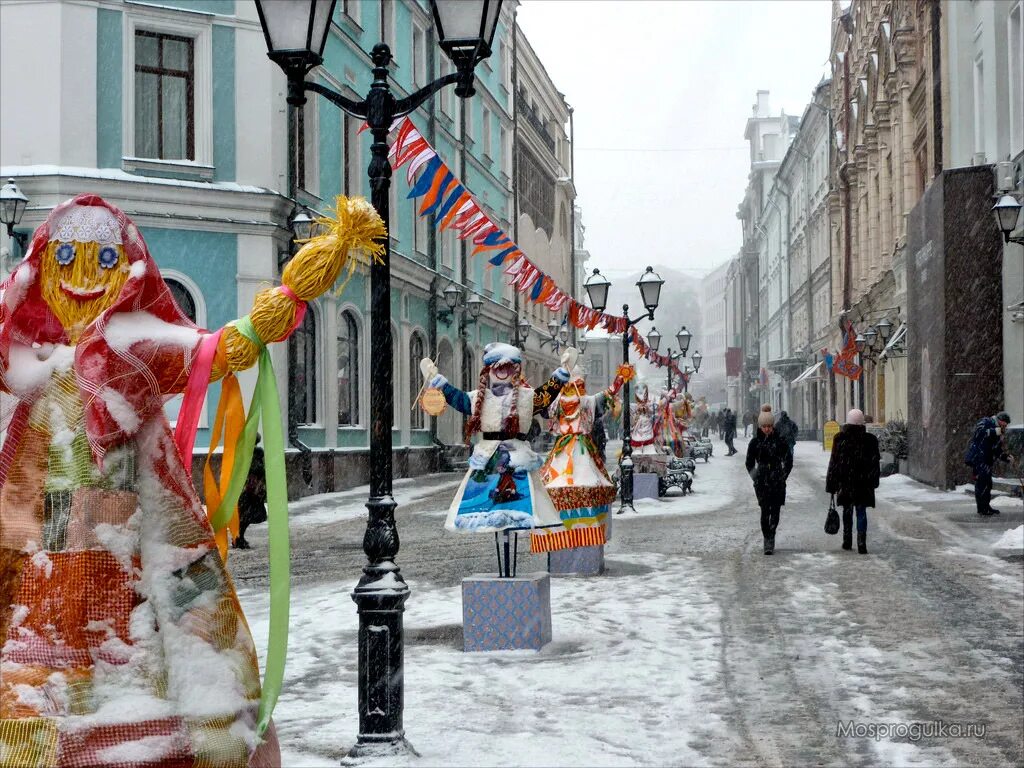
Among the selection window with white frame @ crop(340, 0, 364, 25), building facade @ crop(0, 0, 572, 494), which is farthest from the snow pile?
window with white frame @ crop(340, 0, 364, 25)

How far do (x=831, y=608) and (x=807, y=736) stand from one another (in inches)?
152

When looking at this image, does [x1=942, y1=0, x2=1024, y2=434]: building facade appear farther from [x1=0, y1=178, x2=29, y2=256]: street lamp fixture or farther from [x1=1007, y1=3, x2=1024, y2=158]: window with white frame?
[x1=0, y1=178, x2=29, y2=256]: street lamp fixture

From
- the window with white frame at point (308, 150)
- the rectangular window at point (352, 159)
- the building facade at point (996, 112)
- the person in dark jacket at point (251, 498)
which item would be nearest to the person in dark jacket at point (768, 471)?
the person in dark jacket at point (251, 498)

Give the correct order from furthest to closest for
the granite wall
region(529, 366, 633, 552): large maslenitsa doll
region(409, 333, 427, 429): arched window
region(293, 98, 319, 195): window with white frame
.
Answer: region(409, 333, 427, 429): arched window → region(293, 98, 319, 195): window with white frame → the granite wall → region(529, 366, 633, 552): large maslenitsa doll

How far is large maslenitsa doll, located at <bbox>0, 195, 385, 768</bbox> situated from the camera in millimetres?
3424

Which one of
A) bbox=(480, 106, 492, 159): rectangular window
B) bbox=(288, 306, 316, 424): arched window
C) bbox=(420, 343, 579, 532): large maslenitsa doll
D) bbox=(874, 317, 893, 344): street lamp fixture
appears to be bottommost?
bbox=(420, 343, 579, 532): large maslenitsa doll

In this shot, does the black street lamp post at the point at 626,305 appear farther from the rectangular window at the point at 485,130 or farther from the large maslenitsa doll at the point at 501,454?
the rectangular window at the point at 485,130

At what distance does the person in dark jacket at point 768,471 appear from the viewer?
13.3 meters

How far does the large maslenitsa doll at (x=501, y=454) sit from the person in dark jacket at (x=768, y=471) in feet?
15.8

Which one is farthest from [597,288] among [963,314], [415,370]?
[415,370]

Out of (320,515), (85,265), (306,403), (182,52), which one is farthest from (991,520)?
(85,265)

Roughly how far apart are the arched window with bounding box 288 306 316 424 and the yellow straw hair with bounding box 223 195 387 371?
1768cm

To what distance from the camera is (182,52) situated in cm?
2039

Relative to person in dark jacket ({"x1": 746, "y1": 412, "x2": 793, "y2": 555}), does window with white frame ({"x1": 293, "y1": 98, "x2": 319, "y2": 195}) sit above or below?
above
